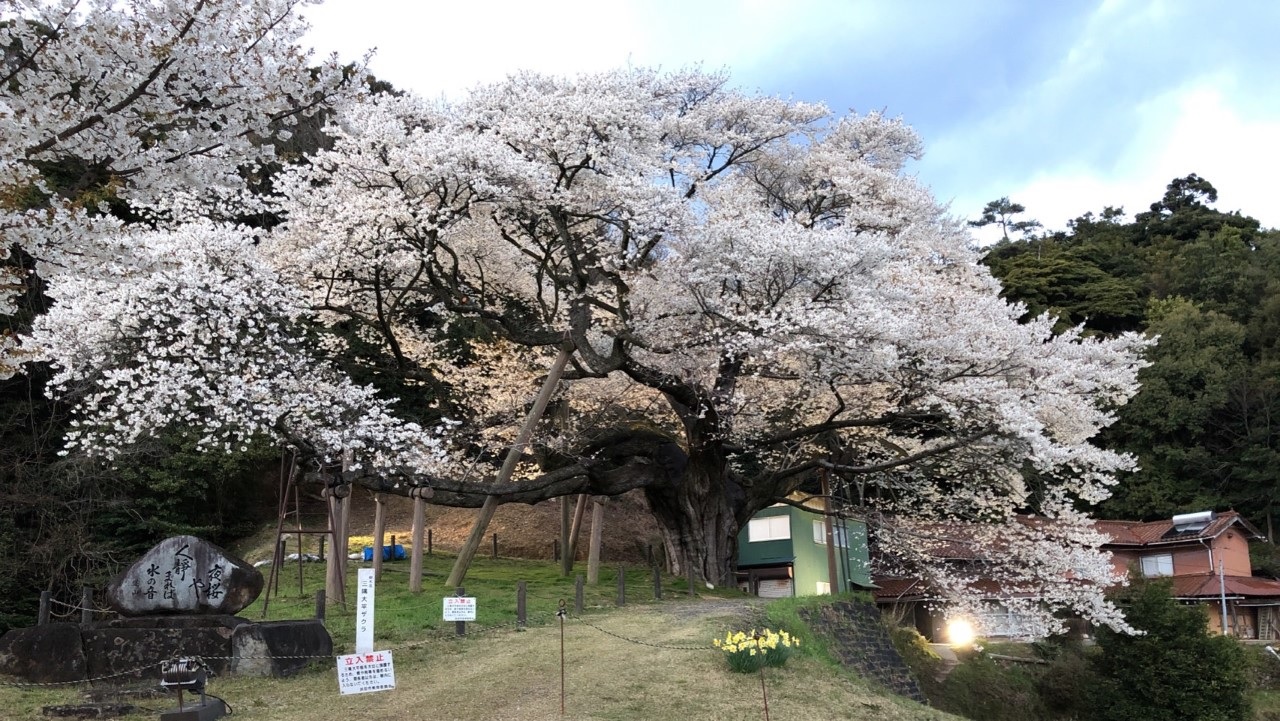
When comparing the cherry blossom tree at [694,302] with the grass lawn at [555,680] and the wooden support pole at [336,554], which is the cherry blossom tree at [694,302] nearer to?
the wooden support pole at [336,554]

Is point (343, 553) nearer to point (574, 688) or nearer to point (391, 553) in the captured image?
point (574, 688)

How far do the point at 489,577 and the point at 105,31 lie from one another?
15653 millimetres

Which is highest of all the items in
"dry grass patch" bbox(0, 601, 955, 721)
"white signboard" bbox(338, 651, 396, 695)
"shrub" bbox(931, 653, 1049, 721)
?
"white signboard" bbox(338, 651, 396, 695)

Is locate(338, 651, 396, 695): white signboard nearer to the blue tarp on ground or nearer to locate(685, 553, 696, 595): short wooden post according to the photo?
locate(685, 553, 696, 595): short wooden post

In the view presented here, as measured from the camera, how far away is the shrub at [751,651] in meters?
10.8

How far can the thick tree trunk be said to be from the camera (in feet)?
63.2

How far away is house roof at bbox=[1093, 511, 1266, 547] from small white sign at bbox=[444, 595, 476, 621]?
81.8ft

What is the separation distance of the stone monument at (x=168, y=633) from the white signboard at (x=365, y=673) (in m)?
1.38

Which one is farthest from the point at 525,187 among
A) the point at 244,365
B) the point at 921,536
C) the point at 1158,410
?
the point at 1158,410

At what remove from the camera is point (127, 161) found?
23.5 feet

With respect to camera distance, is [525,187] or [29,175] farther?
[525,187]

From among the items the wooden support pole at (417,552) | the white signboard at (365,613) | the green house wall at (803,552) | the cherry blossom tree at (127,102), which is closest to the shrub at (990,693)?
Answer: the green house wall at (803,552)

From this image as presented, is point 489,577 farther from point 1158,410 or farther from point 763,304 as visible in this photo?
point 1158,410

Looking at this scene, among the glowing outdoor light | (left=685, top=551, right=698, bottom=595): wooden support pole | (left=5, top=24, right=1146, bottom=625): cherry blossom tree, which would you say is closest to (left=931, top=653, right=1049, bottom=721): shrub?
the glowing outdoor light
